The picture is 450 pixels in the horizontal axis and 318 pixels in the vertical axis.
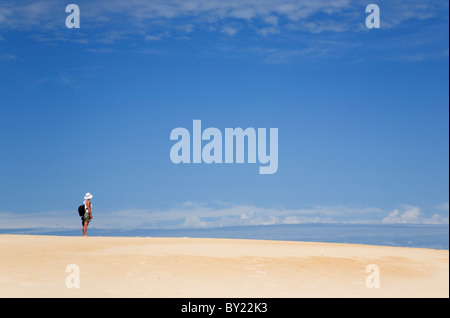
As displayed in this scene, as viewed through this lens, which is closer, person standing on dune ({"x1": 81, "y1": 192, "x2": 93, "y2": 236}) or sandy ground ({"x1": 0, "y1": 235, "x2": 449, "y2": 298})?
sandy ground ({"x1": 0, "y1": 235, "x2": 449, "y2": 298})

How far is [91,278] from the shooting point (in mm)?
16062

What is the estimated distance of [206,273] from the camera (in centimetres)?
1728

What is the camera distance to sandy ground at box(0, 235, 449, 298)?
14844mm

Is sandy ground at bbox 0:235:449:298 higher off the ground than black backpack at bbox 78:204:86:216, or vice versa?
black backpack at bbox 78:204:86:216

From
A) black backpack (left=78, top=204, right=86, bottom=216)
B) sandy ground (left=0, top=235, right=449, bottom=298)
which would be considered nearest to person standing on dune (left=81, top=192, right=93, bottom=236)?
black backpack (left=78, top=204, right=86, bottom=216)

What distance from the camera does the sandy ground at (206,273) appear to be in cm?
1484

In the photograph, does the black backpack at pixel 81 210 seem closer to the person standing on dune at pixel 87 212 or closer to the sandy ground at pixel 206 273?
the person standing on dune at pixel 87 212

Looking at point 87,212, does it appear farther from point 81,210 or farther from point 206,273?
point 206,273

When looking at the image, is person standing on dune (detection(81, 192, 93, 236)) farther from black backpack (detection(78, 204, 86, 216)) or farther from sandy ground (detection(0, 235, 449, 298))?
sandy ground (detection(0, 235, 449, 298))

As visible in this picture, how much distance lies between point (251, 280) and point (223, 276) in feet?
3.10

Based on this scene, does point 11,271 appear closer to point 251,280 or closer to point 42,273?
point 42,273

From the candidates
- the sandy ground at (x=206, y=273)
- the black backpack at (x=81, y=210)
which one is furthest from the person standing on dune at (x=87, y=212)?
the sandy ground at (x=206, y=273)

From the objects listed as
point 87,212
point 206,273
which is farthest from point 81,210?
point 206,273

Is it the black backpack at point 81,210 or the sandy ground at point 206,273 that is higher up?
the black backpack at point 81,210
